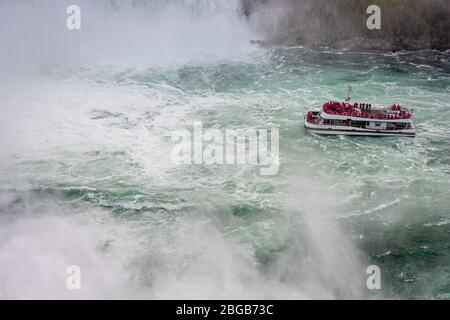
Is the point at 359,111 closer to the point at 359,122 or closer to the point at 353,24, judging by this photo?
the point at 359,122

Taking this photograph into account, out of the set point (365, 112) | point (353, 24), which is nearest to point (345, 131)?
point (365, 112)

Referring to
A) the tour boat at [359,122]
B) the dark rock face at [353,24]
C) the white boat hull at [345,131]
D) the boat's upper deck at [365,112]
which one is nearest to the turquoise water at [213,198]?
the white boat hull at [345,131]

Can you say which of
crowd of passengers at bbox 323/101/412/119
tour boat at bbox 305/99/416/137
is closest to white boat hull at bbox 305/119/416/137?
tour boat at bbox 305/99/416/137

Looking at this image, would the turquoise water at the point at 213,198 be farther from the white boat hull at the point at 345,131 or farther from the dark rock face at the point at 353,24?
the dark rock face at the point at 353,24

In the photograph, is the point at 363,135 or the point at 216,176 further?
the point at 363,135

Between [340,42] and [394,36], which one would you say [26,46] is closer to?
[340,42]
